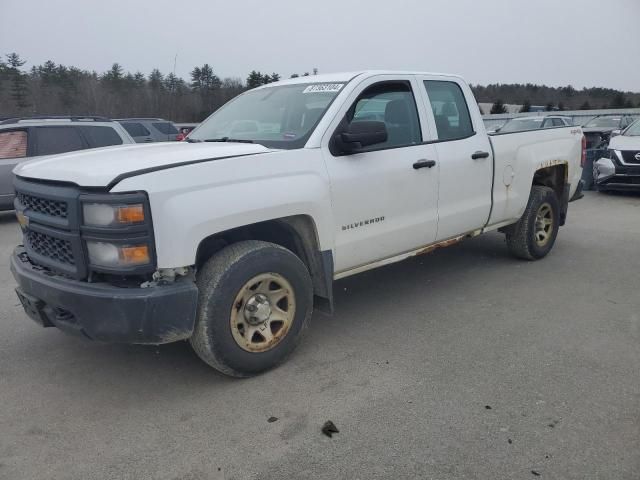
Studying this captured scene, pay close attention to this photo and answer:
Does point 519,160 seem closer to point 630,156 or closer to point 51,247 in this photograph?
point 51,247

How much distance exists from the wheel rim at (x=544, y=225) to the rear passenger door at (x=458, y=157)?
47.1 inches

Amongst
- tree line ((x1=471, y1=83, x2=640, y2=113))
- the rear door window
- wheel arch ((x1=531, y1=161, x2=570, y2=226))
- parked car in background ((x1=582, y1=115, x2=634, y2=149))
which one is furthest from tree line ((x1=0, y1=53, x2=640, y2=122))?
wheel arch ((x1=531, y1=161, x2=570, y2=226))

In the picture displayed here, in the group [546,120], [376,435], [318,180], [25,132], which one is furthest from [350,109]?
→ [546,120]

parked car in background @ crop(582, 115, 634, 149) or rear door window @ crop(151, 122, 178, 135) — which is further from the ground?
rear door window @ crop(151, 122, 178, 135)

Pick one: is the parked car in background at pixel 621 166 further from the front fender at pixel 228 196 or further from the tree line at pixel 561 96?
the tree line at pixel 561 96

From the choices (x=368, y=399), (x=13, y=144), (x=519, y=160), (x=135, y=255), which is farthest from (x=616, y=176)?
(x=13, y=144)

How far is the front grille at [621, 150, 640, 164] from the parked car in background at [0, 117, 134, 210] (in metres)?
9.92

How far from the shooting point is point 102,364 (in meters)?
3.70

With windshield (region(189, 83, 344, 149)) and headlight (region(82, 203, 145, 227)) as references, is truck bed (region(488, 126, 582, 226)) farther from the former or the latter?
headlight (region(82, 203, 145, 227))

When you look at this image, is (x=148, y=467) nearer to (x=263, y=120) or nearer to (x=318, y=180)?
(x=318, y=180)

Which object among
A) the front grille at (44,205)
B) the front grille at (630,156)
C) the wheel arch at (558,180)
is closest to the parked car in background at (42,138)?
the front grille at (44,205)

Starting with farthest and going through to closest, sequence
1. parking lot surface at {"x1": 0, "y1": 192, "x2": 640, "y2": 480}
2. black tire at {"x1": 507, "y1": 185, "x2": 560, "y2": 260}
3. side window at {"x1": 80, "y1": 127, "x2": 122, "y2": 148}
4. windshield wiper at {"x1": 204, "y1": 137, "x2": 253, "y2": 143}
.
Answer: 1. side window at {"x1": 80, "y1": 127, "x2": 122, "y2": 148}
2. black tire at {"x1": 507, "y1": 185, "x2": 560, "y2": 260}
3. windshield wiper at {"x1": 204, "y1": 137, "x2": 253, "y2": 143}
4. parking lot surface at {"x1": 0, "y1": 192, "x2": 640, "y2": 480}

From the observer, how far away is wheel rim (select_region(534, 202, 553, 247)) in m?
6.00

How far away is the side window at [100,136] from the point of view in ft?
32.6
